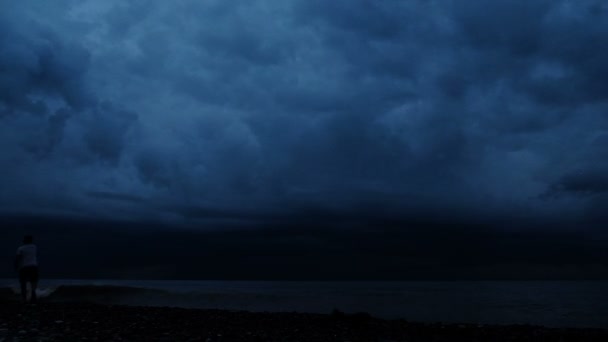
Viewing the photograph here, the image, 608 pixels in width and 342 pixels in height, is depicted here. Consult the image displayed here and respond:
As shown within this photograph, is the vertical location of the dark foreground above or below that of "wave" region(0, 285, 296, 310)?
above

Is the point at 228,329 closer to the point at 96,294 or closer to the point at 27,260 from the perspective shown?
the point at 27,260

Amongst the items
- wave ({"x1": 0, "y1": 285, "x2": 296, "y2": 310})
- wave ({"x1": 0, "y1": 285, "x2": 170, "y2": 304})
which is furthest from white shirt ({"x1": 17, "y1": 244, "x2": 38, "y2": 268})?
wave ({"x1": 0, "y1": 285, "x2": 170, "y2": 304})

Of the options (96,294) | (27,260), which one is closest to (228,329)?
(27,260)

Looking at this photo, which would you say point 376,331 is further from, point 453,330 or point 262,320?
point 262,320

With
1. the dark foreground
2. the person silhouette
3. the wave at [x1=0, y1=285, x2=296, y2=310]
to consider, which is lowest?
the wave at [x1=0, y1=285, x2=296, y2=310]

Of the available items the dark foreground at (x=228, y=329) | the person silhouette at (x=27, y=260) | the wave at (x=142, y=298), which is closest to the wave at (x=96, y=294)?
the wave at (x=142, y=298)

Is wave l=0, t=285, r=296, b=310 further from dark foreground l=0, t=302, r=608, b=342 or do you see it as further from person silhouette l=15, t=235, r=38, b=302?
dark foreground l=0, t=302, r=608, b=342

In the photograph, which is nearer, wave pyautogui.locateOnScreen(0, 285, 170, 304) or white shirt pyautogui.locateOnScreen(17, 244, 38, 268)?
white shirt pyautogui.locateOnScreen(17, 244, 38, 268)

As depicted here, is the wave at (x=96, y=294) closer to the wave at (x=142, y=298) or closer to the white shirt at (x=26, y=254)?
the wave at (x=142, y=298)

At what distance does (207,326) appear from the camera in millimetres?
16922

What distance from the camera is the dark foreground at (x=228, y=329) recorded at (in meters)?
13.9

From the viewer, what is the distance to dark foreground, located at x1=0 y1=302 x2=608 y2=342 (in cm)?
1388

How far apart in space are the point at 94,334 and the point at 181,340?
7.51 ft

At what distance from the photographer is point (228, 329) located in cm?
1630
